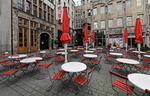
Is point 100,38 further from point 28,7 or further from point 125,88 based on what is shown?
point 125,88

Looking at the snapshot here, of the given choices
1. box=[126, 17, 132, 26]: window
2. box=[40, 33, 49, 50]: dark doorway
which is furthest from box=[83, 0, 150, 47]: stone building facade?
box=[40, 33, 49, 50]: dark doorway

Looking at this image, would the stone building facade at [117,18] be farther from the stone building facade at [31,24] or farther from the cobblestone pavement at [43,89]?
the cobblestone pavement at [43,89]

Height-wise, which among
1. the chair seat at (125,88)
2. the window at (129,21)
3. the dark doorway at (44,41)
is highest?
the window at (129,21)

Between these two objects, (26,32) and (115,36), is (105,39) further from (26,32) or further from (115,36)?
(26,32)

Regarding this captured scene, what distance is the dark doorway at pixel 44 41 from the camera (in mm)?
20625

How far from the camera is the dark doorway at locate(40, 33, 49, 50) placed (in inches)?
812

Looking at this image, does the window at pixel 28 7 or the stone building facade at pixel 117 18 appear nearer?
the window at pixel 28 7

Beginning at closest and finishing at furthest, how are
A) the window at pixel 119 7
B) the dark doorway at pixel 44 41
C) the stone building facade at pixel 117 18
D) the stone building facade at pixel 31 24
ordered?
the stone building facade at pixel 31 24
the dark doorway at pixel 44 41
the stone building facade at pixel 117 18
the window at pixel 119 7

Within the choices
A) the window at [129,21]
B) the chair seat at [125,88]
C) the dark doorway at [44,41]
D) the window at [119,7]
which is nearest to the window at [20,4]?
the dark doorway at [44,41]

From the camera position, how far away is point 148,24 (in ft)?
69.8

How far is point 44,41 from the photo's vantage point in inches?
848

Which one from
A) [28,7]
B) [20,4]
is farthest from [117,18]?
[20,4]

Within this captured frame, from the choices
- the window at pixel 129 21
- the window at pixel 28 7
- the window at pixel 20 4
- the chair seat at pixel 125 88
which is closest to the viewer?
the chair seat at pixel 125 88

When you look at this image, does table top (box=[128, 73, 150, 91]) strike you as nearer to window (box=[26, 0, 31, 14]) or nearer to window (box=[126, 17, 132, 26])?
window (box=[26, 0, 31, 14])
